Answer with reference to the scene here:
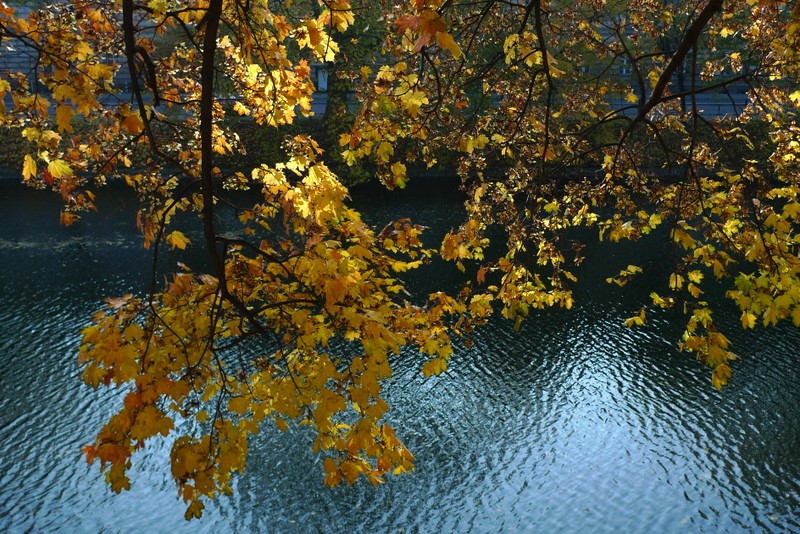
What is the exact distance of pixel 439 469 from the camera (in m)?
11.8

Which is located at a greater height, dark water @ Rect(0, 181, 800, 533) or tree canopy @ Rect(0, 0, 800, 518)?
tree canopy @ Rect(0, 0, 800, 518)

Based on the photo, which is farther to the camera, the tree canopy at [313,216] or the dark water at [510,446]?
the dark water at [510,446]

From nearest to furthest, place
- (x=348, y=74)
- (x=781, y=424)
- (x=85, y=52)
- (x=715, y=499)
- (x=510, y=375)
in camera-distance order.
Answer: (x=85, y=52) → (x=348, y=74) → (x=715, y=499) → (x=781, y=424) → (x=510, y=375)

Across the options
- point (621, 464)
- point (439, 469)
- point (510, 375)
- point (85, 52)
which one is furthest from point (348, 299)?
point (510, 375)

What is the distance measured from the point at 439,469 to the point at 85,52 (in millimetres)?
8125

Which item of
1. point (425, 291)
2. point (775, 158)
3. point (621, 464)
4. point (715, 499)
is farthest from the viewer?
point (425, 291)

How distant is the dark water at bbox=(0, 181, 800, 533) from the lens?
10.8 meters

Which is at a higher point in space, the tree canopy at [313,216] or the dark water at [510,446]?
the tree canopy at [313,216]

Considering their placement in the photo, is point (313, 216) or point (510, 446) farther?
point (510, 446)

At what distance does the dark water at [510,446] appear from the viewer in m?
10.8

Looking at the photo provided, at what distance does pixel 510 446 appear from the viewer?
1250cm

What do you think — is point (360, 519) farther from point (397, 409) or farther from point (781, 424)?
point (781, 424)

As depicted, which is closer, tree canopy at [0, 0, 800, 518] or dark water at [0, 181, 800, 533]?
tree canopy at [0, 0, 800, 518]

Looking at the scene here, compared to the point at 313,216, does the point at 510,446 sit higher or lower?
lower
